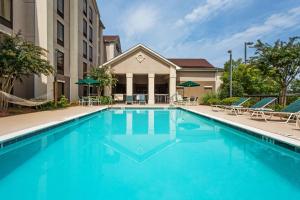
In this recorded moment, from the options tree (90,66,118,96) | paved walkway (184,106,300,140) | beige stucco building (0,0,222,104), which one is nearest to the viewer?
paved walkway (184,106,300,140)

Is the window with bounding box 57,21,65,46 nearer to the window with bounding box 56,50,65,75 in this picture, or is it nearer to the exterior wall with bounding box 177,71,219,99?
the window with bounding box 56,50,65,75

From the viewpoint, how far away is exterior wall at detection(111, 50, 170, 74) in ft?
82.1

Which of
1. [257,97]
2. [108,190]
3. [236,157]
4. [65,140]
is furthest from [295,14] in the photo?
[108,190]

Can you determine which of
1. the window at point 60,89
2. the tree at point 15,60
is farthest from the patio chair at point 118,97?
the tree at point 15,60

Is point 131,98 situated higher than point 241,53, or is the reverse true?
point 241,53

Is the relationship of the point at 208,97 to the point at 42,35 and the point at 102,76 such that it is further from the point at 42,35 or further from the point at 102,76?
the point at 42,35

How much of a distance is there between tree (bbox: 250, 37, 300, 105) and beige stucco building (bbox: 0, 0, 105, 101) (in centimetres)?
1522

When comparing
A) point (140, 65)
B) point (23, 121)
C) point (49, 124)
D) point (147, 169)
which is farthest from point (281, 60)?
point (140, 65)

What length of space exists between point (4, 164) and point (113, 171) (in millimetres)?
2538

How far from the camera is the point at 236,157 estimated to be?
19.8 feet

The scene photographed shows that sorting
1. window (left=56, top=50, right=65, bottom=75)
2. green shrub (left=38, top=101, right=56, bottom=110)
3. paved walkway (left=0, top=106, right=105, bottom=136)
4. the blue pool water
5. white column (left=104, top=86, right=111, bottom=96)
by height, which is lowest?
the blue pool water

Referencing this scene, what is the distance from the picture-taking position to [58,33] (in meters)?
21.6

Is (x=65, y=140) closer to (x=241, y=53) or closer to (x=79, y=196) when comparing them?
(x=79, y=196)

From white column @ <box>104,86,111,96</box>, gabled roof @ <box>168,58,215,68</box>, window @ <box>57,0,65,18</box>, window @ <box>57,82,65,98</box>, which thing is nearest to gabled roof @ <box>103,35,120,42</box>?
gabled roof @ <box>168,58,215,68</box>
